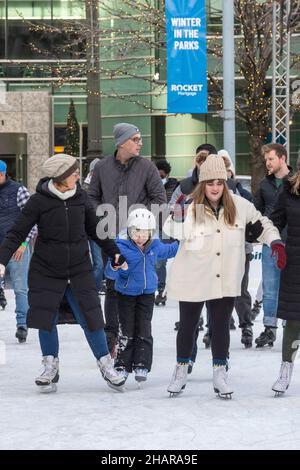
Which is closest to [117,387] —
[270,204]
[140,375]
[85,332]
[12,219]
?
[140,375]

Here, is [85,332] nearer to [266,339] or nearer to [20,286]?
[266,339]

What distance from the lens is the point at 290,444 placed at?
6211 millimetres

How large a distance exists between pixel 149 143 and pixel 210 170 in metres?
30.5

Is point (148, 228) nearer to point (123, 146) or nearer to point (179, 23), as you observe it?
point (123, 146)

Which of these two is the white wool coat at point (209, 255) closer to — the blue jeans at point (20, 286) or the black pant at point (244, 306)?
the black pant at point (244, 306)

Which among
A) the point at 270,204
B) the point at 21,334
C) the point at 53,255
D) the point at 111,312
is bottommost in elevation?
the point at 21,334

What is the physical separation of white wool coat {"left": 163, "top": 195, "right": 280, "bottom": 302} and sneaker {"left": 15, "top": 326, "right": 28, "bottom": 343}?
3362 mm

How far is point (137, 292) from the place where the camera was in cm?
829

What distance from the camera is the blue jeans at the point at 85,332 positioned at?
7.98m

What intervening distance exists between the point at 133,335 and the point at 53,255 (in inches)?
35.5

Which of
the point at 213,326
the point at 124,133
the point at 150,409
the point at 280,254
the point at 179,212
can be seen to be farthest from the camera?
the point at 124,133

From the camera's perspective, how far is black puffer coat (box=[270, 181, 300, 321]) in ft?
25.2

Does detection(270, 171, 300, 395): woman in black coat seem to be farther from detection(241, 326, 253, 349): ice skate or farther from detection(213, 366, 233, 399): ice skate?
detection(241, 326, 253, 349): ice skate
